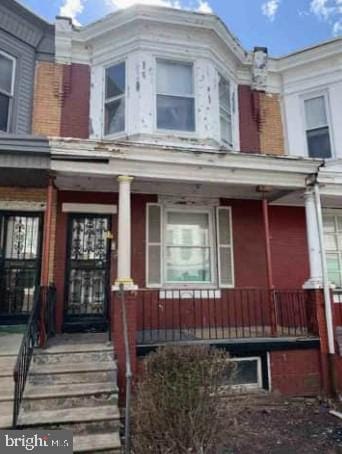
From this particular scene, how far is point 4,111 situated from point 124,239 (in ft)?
13.4

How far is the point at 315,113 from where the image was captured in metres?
8.82

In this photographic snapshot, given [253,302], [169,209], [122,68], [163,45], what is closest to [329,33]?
[163,45]

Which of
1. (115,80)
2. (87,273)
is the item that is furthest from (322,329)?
(115,80)

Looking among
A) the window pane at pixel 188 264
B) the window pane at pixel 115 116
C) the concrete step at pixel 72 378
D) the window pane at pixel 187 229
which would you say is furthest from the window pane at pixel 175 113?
the concrete step at pixel 72 378

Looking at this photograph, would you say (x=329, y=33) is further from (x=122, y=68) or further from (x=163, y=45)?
(x=122, y=68)

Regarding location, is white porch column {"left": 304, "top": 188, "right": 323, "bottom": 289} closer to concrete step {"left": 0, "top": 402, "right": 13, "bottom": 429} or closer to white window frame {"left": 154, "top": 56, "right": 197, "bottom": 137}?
white window frame {"left": 154, "top": 56, "right": 197, "bottom": 137}

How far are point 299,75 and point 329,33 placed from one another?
116 cm

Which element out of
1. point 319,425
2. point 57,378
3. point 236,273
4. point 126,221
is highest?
point 126,221

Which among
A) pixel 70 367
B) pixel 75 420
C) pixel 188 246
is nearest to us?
pixel 75 420

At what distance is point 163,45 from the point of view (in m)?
7.70

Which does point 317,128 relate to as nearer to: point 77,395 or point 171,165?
point 171,165

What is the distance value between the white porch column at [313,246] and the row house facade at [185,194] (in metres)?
0.03

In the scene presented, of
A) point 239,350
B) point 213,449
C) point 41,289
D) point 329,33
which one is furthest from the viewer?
point 329,33

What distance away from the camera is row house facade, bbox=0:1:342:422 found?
20.5 feet
